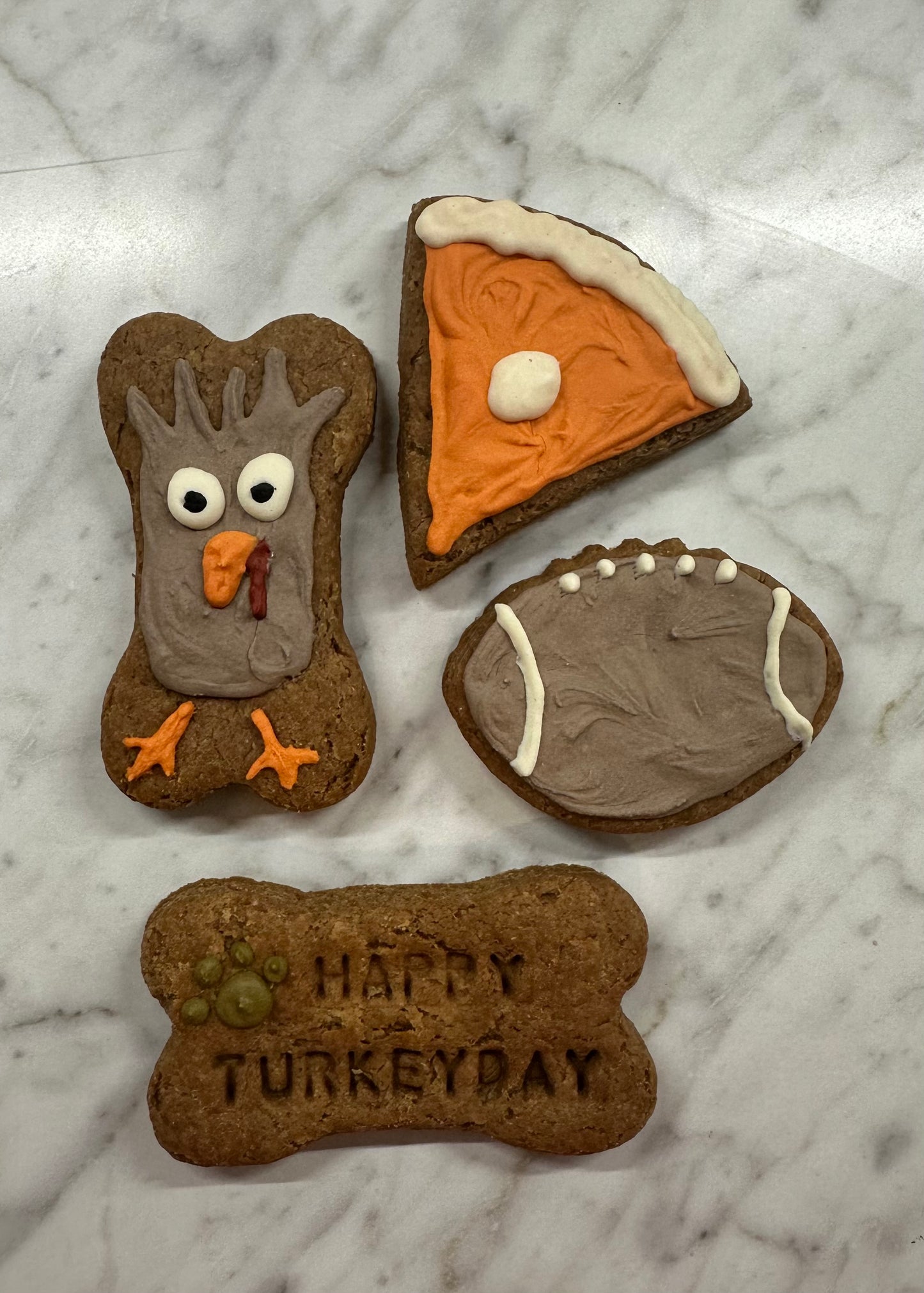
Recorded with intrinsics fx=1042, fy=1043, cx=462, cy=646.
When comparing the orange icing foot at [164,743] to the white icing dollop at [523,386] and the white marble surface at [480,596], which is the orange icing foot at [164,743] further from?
the white icing dollop at [523,386]

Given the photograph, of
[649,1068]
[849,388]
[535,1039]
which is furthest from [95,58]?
[649,1068]

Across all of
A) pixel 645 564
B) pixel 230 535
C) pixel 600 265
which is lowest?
pixel 230 535

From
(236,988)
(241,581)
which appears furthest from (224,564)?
(236,988)

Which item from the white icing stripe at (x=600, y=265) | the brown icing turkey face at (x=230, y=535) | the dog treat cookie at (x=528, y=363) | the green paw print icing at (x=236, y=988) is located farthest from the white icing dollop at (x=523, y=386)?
the green paw print icing at (x=236, y=988)

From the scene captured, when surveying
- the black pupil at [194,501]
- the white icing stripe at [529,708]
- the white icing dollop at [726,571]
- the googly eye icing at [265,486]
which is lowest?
the white icing stripe at [529,708]

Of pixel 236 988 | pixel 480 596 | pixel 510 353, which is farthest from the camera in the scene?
pixel 480 596

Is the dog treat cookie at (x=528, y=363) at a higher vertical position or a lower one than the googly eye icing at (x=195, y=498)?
higher

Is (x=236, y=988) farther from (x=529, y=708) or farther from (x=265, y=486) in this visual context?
(x=265, y=486)
